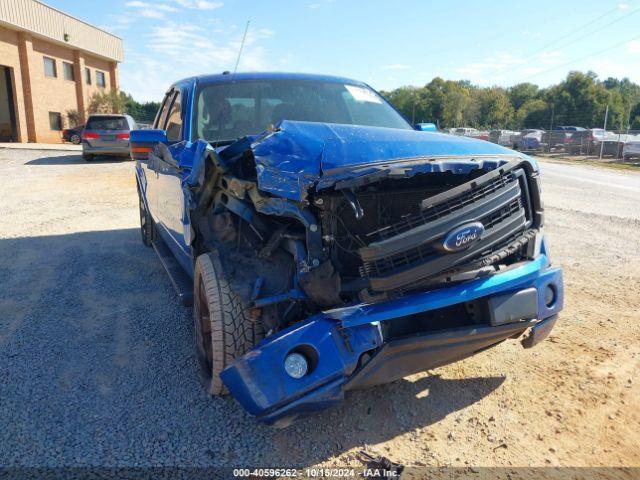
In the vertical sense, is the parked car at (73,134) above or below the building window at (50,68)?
below

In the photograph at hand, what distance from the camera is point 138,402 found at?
3166 millimetres

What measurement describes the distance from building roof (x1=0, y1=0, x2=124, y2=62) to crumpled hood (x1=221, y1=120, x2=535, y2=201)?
103 ft

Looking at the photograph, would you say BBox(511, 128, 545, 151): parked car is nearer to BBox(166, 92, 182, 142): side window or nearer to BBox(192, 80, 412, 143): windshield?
BBox(192, 80, 412, 143): windshield

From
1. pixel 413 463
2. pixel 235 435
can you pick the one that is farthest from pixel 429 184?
pixel 235 435

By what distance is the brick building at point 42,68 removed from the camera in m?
29.3

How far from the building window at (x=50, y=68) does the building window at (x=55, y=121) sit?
2.40m

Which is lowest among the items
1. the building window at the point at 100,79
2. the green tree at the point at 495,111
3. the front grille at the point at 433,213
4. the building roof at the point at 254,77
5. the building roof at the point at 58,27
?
the front grille at the point at 433,213

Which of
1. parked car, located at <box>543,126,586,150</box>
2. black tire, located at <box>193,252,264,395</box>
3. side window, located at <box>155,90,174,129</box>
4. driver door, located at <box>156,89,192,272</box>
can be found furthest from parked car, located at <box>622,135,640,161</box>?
black tire, located at <box>193,252,264,395</box>

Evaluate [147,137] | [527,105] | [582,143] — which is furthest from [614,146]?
[527,105]

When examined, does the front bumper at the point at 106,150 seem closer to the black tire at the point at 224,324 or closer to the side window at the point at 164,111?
the side window at the point at 164,111

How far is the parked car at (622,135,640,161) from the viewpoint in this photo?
1100 inches

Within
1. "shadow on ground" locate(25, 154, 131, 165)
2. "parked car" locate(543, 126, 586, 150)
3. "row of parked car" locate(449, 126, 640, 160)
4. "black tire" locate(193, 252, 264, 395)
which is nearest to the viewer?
"black tire" locate(193, 252, 264, 395)

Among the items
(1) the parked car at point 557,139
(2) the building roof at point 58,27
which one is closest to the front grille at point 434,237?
(2) the building roof at point 58,27

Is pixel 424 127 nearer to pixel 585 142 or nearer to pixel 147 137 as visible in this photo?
pixel 147 137
